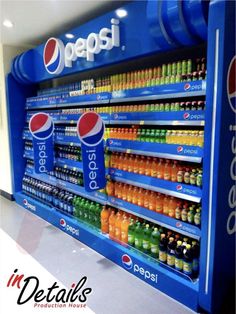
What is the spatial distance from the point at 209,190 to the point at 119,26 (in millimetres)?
2052

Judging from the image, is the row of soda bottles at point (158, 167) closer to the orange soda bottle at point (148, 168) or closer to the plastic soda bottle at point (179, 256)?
the orange soda bottle at point (148, 168)

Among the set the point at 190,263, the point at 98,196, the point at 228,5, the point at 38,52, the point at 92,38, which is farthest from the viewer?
the point at 38,52

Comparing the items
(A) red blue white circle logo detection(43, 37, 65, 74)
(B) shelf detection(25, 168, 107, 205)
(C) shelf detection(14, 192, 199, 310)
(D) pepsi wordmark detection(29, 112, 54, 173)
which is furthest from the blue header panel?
(C) shelf detection(14, 192, 199, 310)

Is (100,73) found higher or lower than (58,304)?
higher

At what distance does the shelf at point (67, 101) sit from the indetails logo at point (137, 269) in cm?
188

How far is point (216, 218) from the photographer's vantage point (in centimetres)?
210

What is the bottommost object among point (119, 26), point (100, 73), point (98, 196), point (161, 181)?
point (98, 196)

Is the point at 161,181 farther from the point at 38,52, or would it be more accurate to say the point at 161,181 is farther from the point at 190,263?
the point at 38,52

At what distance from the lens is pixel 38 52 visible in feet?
14.5

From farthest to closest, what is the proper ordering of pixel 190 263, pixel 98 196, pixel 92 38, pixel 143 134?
pixel 98 196 → pixel 92 38 → pixel 143 134 → pixel 190 263

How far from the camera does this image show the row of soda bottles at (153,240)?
2.45 metres

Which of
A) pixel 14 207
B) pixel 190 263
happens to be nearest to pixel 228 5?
pixel 190 263

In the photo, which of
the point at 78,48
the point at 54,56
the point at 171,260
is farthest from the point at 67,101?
the point at 171,260

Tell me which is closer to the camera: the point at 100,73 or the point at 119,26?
the point at 119,26
